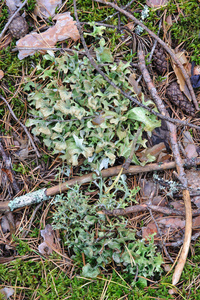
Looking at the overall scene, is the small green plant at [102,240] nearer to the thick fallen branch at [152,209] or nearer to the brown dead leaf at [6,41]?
the thick fallen branch at [152,209]

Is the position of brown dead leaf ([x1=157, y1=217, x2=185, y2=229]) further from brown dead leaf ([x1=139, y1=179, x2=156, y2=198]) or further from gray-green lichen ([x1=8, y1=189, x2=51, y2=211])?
gray-green lichen ([x1=8, y1=189, x2=51, y2=211])

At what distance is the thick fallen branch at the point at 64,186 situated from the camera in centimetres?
303

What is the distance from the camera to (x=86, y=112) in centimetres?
290

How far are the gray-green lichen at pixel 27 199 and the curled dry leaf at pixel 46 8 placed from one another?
2.08 meters

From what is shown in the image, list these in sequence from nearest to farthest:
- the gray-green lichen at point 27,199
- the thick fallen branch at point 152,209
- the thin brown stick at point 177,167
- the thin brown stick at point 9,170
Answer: the thin brown stick at point 177,167 → the thick fallen branch at point 152,209 → the gray-green lichen at point 27,199 → the thin brown stick at point 9,170

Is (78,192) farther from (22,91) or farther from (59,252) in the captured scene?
(22,91)

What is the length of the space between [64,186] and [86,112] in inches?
34.8

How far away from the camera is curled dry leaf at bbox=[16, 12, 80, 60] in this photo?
9.99ft

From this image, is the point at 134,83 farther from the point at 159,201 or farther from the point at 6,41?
the point at 6,41

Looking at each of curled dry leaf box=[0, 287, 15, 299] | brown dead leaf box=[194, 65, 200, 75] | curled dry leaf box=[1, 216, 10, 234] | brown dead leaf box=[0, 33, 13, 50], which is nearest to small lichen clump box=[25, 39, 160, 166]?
brown dead leaf box=[0, 33, 13, 50]

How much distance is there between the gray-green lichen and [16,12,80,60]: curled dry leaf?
1.61 metres

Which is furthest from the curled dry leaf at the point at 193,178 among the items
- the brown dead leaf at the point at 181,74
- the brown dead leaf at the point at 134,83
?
the brown dead leaf at the point at 134,83

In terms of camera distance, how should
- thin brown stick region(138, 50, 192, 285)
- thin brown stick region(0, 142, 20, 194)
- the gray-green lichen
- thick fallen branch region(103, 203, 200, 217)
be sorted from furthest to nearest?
thin brown stick region(0, 142, 20, 194) → the gray-green lichen → thick fallen branch region(103, 203, 200, 217) → thin brown stick region(138, 50, 192, 285)

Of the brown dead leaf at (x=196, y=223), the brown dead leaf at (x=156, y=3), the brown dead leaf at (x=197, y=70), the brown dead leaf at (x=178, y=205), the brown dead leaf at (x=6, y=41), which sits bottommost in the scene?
the brown dead leaf at (x=196, y=223)
